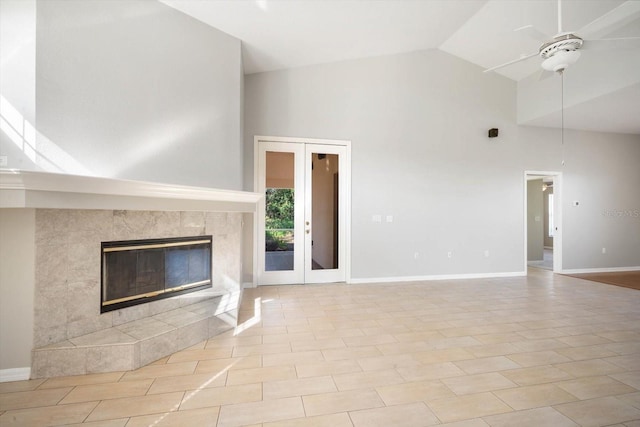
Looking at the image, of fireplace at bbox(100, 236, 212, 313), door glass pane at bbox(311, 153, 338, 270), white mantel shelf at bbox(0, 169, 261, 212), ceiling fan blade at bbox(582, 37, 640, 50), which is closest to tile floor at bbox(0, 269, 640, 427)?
fireplace at bbox(100, 236, 212, 313)

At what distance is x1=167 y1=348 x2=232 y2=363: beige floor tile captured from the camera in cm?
241

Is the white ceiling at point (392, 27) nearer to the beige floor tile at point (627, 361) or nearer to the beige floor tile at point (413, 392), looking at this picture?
the beige floor tile at point (627, 361)

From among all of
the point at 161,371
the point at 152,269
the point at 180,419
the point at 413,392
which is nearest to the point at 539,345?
the point at 413,392

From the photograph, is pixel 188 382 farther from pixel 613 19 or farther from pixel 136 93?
pixel 613 19

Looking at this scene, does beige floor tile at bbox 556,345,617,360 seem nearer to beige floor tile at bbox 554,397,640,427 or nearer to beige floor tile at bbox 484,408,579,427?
beige floor tile at bbox 554,397,640,427

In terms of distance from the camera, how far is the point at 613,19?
407 cm

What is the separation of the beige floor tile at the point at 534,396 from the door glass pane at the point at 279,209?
352 cm

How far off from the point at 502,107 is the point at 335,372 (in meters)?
5.92

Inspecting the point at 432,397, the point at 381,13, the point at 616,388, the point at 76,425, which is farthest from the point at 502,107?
the point at 76,425

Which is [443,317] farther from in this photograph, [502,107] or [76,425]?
[502,107]

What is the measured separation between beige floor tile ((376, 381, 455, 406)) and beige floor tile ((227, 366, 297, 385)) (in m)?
0.67

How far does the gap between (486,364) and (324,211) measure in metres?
3.24

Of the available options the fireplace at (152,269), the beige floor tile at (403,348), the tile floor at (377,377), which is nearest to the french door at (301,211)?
the tile floor at (377,377)

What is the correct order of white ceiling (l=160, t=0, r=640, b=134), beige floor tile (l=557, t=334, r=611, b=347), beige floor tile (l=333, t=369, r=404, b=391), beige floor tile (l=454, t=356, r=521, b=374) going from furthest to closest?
white ceiling (l=160, t=0, r=640, b=134)
beige floor tile (l=557, t=334, r=611, b=347)
beige floor tile (l=454, t=356, r=521, b=374)
beige floor tile (l=333, t=369, r=404, b=391)
